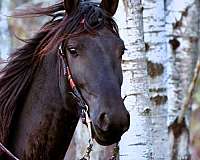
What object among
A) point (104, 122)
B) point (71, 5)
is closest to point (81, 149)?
point (71, 5)

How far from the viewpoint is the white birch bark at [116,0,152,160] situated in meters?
6.27

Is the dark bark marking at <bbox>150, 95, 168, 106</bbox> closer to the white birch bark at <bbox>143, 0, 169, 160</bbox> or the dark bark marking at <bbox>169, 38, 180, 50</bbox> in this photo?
the white birch bark at <bbox>143, 0, 169, 160</bbox>

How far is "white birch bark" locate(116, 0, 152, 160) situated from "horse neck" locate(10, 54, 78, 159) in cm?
87

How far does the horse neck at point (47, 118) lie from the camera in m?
5.44

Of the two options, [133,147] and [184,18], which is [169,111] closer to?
[184,18]

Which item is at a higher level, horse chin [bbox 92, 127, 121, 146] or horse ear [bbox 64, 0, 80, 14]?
horse ear [bbox 64, 0, 80, 14]

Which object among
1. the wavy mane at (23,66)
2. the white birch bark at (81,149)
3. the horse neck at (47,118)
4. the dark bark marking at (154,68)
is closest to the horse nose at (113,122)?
the horse neck at (47,118)

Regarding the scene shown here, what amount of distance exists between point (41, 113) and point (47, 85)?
186mm

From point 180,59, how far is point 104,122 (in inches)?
145

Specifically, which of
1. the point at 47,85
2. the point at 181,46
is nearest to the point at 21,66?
the point at 47,85

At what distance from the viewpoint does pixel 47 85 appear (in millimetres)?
5516

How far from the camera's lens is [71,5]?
17.9 ft

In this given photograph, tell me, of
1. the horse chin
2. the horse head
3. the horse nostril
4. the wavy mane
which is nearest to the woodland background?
the wavy mane

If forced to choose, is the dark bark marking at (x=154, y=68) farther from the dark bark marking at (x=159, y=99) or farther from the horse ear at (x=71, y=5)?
the horse ear at (x=71, y=5)
